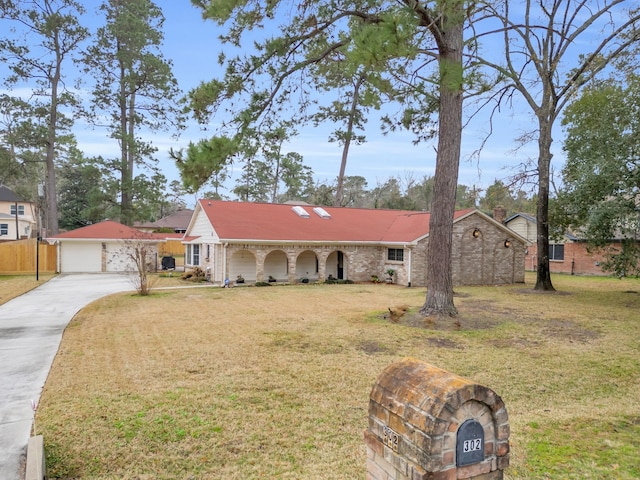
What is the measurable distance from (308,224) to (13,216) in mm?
38373

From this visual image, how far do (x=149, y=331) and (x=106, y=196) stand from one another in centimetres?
2151

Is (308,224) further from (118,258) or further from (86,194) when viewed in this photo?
(86,194)

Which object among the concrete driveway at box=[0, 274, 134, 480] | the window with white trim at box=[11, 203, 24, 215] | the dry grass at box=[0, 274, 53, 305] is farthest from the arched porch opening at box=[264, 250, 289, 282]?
the window with white trim at box=[11, 203, 24, 215]

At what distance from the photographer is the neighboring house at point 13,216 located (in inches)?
1689

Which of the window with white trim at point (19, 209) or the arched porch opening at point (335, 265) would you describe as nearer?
the arched porch opening at point (335, 265)

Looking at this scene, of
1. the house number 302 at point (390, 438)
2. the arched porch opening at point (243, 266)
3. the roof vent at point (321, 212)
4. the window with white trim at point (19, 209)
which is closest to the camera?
the house number 302 at point (390, 438)

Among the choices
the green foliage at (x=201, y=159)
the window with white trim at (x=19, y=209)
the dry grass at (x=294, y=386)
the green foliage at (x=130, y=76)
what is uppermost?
the green foliage at (x=130, y=76)

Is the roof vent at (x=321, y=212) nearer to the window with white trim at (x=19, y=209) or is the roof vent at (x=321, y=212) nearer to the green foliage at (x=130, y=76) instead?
the green foliage at (x=130, y=76)

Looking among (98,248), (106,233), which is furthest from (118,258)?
(106,233)

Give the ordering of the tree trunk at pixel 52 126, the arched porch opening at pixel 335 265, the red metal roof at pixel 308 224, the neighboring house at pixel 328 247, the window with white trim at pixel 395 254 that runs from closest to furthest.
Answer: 1. the neighboring house at pixel 328 247
2. the red metal roof at pixel 308 224
3. the window with white trim at pixel 395 254
4. the arched porch opening at pixel 335 265
5. the tree trunk at pixel 52 126

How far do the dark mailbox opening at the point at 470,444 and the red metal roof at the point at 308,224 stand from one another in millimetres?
17333

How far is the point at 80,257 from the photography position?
80.5 ft

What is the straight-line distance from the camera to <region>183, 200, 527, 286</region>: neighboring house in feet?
66.8

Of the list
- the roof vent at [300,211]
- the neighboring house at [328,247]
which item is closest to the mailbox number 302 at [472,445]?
the neighboring house at [328,247]
